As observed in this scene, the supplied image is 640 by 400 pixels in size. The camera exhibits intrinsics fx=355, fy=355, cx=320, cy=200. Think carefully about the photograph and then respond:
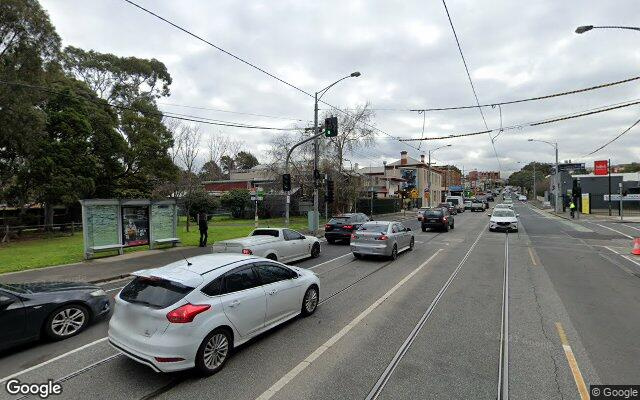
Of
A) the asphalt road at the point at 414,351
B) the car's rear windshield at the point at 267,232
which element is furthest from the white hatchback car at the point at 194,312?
the car's rear windshield at the point at 267,232

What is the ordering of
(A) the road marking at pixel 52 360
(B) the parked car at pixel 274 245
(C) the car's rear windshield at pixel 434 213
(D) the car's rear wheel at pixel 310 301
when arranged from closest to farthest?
(A) the road marking at pixel 52 360, (D) the car's rear wheel at pixel 310 301, (B) the parked car at pixel 274 245, (C) the car's rear windshield at pixel 434 213

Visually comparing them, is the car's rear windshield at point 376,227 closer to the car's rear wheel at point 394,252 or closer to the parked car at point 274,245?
the car's rear wheel at point 394,252

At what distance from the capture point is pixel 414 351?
5.21m

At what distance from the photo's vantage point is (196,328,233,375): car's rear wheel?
4.48 m

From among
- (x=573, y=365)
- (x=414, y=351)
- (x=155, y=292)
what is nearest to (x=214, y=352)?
(x=155, y=292)

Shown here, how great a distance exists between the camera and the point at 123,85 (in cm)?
3431

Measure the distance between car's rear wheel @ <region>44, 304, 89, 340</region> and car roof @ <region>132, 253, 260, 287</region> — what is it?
2.06 meters

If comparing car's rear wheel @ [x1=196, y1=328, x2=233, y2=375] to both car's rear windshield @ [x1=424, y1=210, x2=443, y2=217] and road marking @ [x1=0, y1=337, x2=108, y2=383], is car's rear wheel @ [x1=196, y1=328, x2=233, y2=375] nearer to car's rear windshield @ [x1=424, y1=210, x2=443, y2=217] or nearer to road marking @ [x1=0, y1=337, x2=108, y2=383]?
road marking @ [x1=0, y1=337, x2=108, y2=383]

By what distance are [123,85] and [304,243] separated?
101 ft

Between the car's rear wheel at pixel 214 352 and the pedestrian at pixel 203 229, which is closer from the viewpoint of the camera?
the car's rear wheel at pixel 214 352

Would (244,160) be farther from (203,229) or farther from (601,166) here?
(203,229)

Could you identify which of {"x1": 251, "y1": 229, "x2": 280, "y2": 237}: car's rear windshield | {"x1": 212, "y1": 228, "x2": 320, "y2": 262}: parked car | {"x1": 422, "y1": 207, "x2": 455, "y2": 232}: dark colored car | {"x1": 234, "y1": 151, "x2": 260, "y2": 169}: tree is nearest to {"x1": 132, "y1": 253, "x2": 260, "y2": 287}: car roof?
{"x1": 212, "y1": 228, "x2": 320, "y2": 262}: parked car

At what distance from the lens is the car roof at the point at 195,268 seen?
483 centimetres

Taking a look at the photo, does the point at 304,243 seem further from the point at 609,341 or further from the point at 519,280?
the point at 609,341
